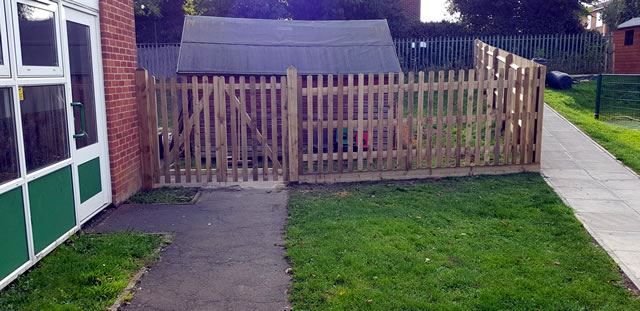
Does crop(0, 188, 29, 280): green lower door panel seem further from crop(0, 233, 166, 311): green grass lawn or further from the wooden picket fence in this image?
the wooden picket fence

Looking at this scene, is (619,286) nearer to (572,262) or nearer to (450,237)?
(572,262)

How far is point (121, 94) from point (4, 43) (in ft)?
8.92

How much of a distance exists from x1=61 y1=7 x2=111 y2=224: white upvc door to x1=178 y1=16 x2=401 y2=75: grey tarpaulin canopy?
4.12 meters

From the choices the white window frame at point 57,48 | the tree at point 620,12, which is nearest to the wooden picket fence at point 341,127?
the white window frame at point 57,48

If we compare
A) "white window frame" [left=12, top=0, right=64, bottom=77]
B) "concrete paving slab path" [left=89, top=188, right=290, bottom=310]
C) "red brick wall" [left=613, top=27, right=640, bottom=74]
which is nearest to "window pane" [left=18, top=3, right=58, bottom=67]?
"white window frame" [left=12, top=0, right=64, bottom=77]

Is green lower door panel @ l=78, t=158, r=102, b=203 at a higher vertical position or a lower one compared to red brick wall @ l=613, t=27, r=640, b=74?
lower

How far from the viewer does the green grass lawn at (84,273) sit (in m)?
4.20

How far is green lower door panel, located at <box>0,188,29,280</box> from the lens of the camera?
4.40 meters

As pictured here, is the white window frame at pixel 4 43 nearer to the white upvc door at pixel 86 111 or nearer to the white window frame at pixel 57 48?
the white window frame at pixel 57 48

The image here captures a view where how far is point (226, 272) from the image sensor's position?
4938 millimetres

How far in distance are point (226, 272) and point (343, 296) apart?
3.86 feet

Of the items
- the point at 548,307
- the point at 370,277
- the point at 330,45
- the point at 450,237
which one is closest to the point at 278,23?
the point at 330,45

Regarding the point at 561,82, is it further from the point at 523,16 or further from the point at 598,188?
the point at 598,188

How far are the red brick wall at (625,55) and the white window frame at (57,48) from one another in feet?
66.8
